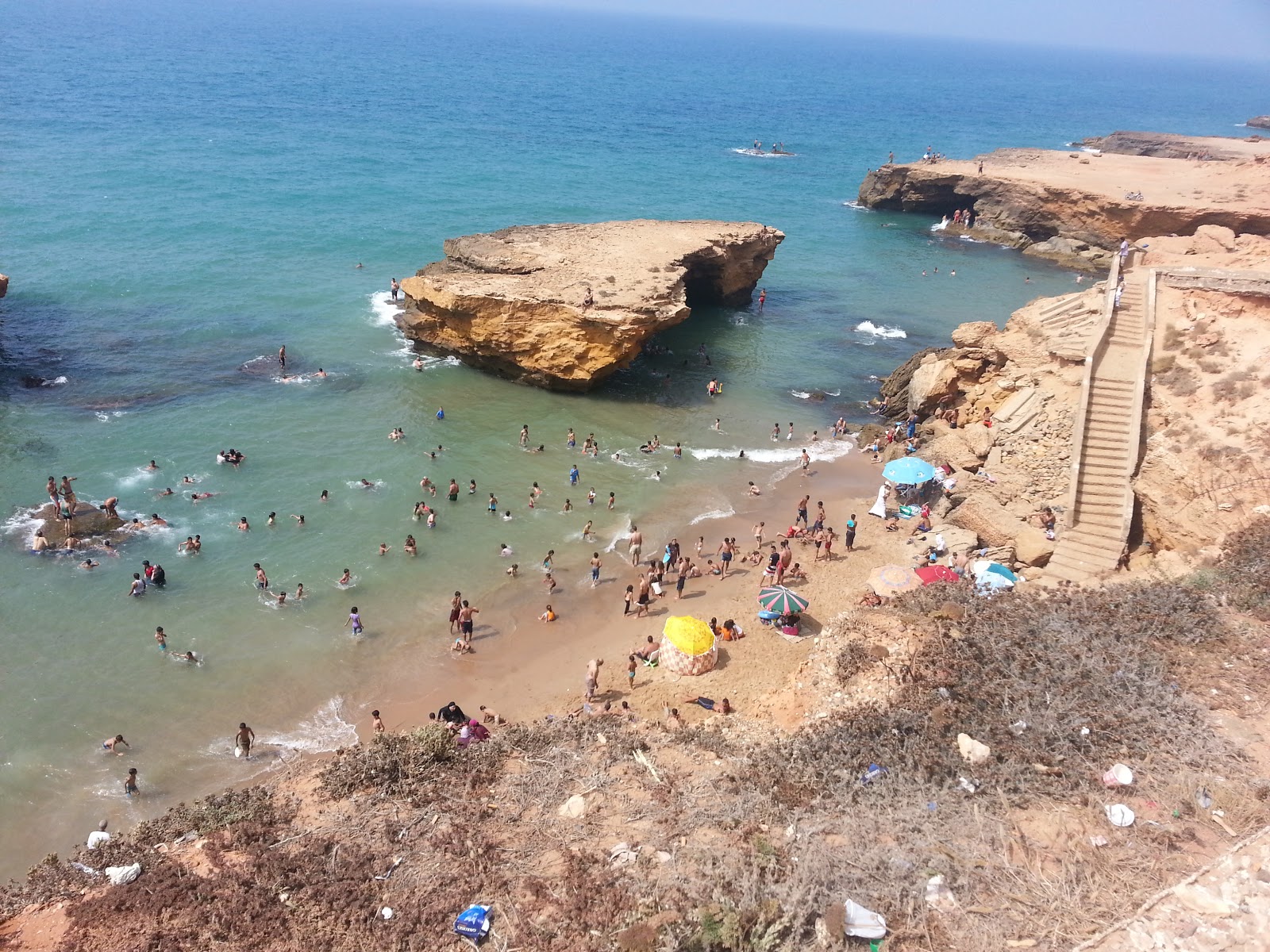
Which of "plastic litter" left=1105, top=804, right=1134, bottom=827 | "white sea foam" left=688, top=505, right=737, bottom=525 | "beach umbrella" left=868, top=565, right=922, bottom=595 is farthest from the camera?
"white sea foam" left=688, top=505, right=737, bottom=525

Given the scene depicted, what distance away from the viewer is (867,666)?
15047mm

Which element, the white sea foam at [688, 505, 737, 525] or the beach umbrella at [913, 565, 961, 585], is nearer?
the beach umbrella at [913, 565, 961, 585]

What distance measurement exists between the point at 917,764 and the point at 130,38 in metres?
158

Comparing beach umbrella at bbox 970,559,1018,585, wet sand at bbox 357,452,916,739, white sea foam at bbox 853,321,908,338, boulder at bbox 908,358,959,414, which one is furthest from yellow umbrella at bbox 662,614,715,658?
white sea foam at bbox 853,321,908,338

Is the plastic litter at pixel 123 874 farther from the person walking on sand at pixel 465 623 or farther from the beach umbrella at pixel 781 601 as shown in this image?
the beach umbrella at pixel 781 601

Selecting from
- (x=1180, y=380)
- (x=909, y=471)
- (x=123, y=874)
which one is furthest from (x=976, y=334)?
(x=123, y=874)

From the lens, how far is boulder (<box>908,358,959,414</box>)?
1117 inches

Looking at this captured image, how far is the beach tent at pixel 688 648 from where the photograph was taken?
17.4 m

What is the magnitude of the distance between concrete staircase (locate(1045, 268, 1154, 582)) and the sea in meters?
9.79

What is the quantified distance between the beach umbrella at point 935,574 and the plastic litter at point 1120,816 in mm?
8920

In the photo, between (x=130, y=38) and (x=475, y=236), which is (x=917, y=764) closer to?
(x=475, y=236)

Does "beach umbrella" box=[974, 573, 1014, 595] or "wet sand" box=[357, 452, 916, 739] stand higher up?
"beach umbrella" box=[974, 573, 1014, 595]

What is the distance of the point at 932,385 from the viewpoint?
93.9ft

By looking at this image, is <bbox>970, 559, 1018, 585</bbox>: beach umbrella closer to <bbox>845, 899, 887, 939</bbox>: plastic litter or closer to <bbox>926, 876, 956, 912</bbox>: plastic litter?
<bbox>926, 876, 956, 912</bbox>: plastic litter
